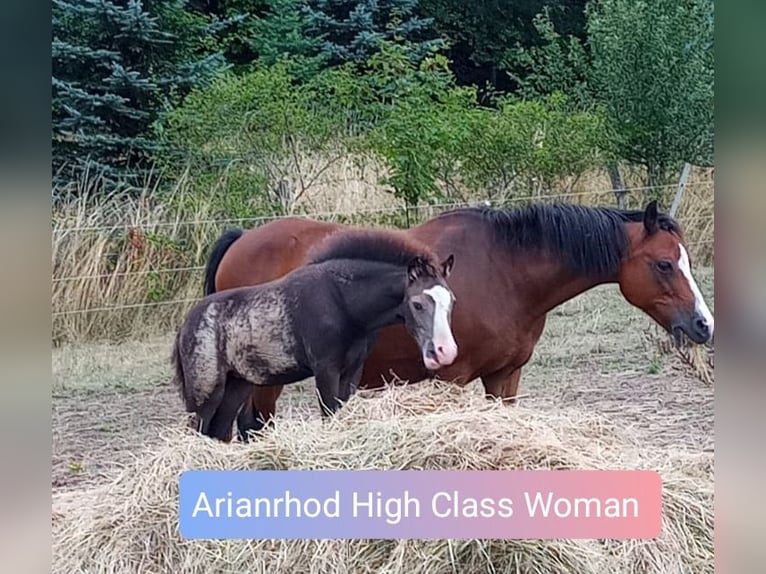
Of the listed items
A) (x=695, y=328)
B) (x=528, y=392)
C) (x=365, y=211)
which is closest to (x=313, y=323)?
(x=365, y=211)

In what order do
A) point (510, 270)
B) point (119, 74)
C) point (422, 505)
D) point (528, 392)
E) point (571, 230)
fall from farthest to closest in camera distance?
point (510, 270), point (571, 230), point (528, 392), point (119, 74), point (422, 505)

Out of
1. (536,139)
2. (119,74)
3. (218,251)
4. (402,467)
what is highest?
(119,74)

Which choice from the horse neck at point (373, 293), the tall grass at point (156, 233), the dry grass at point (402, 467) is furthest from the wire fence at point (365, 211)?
the dry grass at point (402, 467)

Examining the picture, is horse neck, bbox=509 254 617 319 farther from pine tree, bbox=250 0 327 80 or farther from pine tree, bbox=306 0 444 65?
pine tree, bbox=250 0 327 80

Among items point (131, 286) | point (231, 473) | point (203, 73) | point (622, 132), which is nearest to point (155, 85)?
point (203, 73)

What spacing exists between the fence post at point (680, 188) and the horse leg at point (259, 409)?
1.60 metres

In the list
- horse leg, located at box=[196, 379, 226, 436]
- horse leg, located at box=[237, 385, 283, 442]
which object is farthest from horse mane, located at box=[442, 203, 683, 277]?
horse leg, located at box=[196, 379, 226, 436]

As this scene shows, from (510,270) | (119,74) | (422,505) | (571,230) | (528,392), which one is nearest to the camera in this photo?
(422,505)

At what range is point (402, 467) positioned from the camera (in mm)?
3805

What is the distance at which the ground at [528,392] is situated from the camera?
393 cm

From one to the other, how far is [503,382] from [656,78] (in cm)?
A: 125

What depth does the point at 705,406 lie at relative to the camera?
12.8 feet

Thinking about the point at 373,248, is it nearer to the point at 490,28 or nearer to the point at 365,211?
the point at 365,211

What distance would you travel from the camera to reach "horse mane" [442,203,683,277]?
404cm
